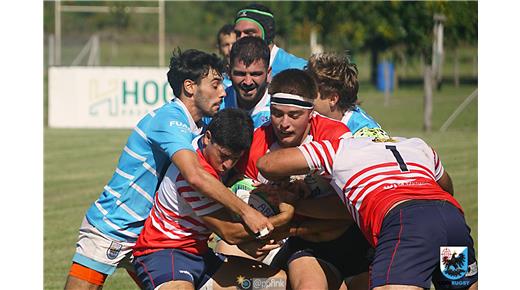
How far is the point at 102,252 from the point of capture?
21.0 feet

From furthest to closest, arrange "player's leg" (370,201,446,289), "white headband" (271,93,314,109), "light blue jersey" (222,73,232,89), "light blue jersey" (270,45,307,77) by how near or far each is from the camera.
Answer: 1. "light blue jersey" (270,45,307,77)
2. "light blue jersey" (222,73,232,89)
3. "white headband" (271,93,314,109)
4. "player's leg" (370,201,446,289)

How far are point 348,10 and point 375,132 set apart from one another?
2559 cm

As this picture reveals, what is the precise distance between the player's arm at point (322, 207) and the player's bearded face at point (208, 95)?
0.86 m

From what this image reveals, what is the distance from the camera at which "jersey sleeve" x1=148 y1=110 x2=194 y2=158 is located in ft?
19.3

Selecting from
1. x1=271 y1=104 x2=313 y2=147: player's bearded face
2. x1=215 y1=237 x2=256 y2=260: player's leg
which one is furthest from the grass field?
x1=271 y1=104 x2=313 y2=147: player's bearded face

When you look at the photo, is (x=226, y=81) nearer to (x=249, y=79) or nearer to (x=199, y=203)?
(x=249, y=79)

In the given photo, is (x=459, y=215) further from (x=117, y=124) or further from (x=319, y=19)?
(x=319, y=19)

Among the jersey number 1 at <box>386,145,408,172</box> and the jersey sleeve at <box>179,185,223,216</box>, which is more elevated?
the jersey number 1 at <box>386,145,408,172</box>

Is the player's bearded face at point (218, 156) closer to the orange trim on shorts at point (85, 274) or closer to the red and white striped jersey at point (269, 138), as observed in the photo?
the red and white striped jersey at point (269, 138)

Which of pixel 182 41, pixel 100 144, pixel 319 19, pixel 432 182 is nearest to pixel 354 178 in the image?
pixel 432 182

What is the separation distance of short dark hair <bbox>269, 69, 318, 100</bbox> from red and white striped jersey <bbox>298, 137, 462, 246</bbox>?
1.45 feet

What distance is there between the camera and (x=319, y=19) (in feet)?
102

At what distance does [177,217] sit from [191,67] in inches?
38.9

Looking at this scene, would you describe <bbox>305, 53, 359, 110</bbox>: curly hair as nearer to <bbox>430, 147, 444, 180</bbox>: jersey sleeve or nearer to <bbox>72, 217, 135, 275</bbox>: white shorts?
<bbox>430, 147, 444, 180</bbox>: jersey sleeve
